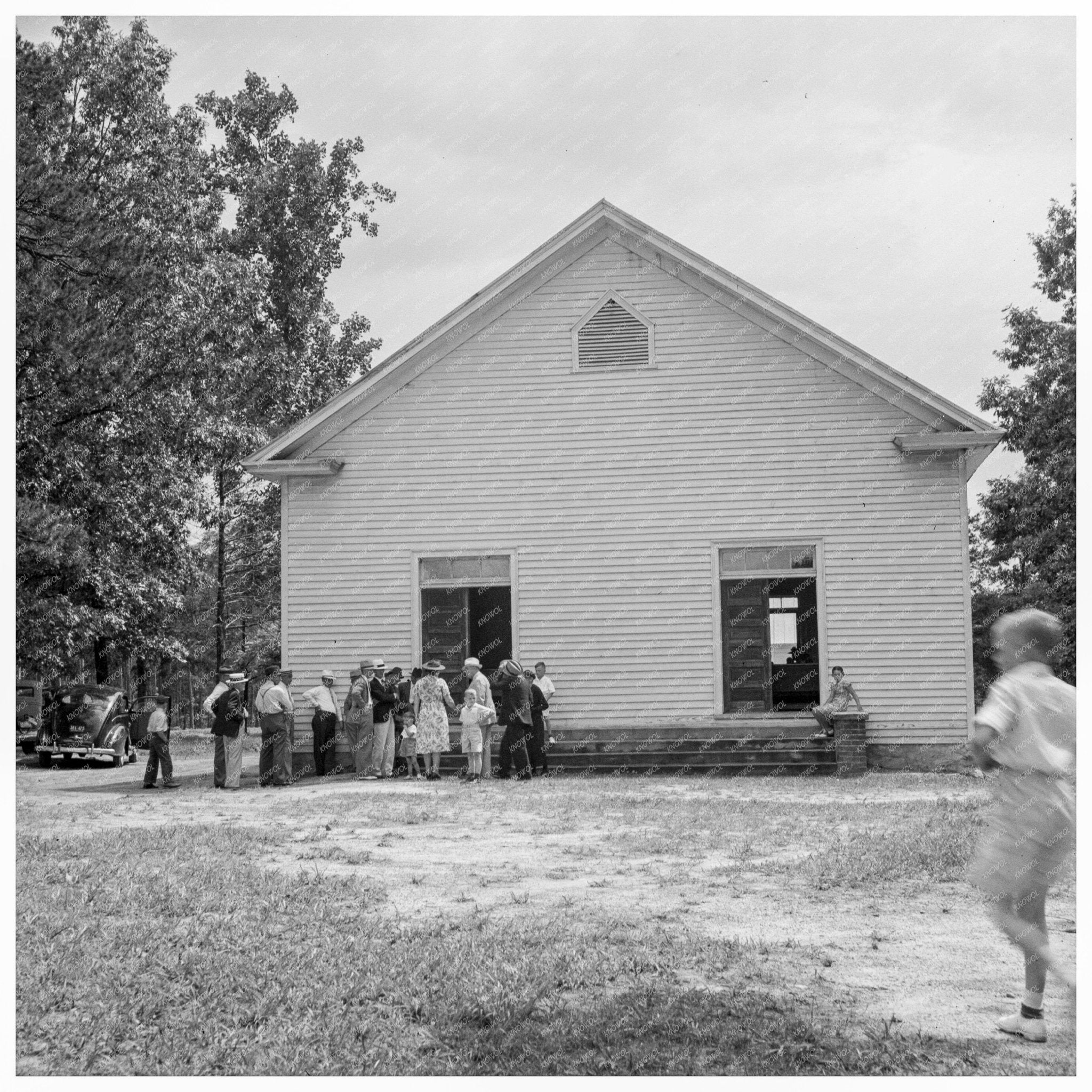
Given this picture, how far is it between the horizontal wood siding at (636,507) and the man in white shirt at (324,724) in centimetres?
47

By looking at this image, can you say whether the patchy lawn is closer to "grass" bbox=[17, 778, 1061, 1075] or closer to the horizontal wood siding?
"grass" bbox=[17, 778, 1061, 1075]

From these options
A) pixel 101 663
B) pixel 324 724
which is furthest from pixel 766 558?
pixel 101 663

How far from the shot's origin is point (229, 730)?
56.7ft

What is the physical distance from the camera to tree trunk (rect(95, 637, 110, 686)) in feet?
106

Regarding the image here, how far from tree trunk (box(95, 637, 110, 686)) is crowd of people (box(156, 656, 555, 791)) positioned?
15.4 meters

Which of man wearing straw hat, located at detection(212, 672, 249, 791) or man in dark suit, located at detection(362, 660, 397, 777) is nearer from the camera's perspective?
man wearing straw hat, located at detection(212, 672, 249, 791)

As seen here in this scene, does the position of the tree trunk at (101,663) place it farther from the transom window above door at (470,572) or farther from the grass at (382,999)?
the grass at (382,999)

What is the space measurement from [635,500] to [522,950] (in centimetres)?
1258

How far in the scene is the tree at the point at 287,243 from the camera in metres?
35.7

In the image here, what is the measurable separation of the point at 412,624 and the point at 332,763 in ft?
7.85

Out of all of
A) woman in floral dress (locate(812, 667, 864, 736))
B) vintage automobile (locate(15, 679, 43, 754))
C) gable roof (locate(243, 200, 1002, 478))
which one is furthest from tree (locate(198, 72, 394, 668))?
woman in floral dress (locate(812, 667, 864, 736))

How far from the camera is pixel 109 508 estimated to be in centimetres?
2806

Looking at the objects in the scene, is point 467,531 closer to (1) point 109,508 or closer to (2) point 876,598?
(2) point 876,598

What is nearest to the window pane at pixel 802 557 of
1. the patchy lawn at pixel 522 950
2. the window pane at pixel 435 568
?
the window pane at pixel 435 568
